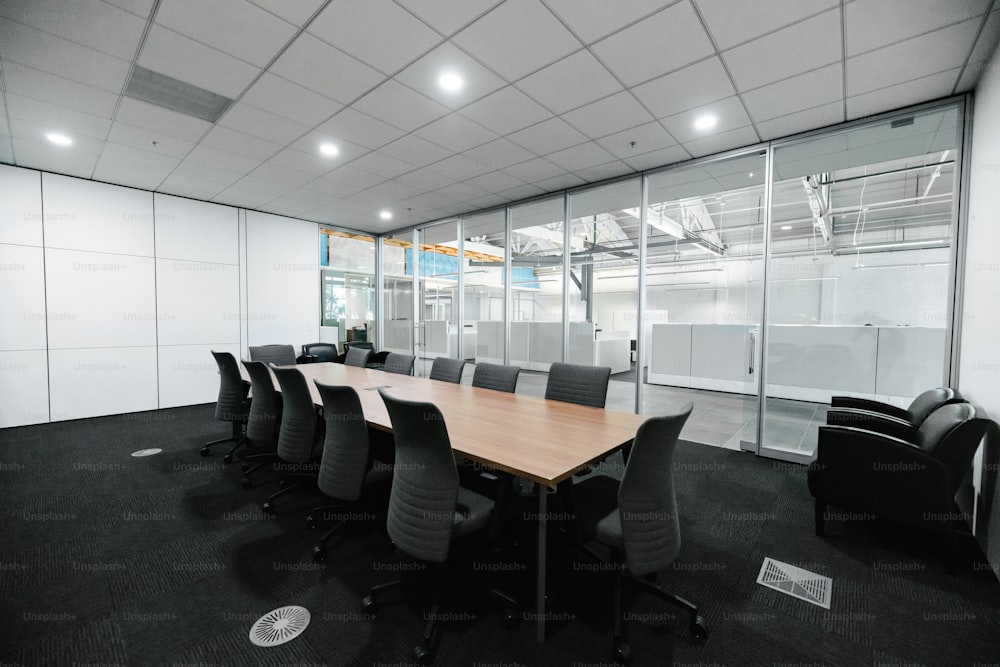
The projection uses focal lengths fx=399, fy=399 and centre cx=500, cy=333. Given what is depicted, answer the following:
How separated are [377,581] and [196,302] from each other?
5.70 m

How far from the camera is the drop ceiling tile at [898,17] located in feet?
6.93

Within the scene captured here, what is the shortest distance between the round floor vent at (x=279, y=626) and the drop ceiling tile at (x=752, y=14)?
3658 mm

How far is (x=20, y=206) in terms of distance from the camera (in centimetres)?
461

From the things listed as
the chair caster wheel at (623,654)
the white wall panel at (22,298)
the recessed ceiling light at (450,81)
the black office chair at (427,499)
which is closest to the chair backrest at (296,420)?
the black office chair at (427,499)

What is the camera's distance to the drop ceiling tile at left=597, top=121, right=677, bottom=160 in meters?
3.58

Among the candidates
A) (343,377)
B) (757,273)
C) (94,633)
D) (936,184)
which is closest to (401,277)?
(343,377)

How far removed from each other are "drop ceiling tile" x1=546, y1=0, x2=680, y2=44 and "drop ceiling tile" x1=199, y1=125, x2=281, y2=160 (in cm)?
309

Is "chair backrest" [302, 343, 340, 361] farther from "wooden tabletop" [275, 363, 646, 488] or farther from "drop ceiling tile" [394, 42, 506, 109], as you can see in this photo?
"drop ceiling tile" [394, 42, 506, 109]

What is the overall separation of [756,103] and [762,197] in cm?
114

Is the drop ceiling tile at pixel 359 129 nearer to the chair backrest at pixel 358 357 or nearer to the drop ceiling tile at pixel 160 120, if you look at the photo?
the drop ceiling tile at pixel 160 120

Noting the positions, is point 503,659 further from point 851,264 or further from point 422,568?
point 851,264

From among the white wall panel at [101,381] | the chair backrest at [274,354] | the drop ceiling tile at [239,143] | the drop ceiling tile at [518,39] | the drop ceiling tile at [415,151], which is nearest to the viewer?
the drop ceiling tile at [518,39]

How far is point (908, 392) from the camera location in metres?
3.60

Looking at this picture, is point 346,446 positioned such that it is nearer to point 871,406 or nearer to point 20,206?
point 871,406
